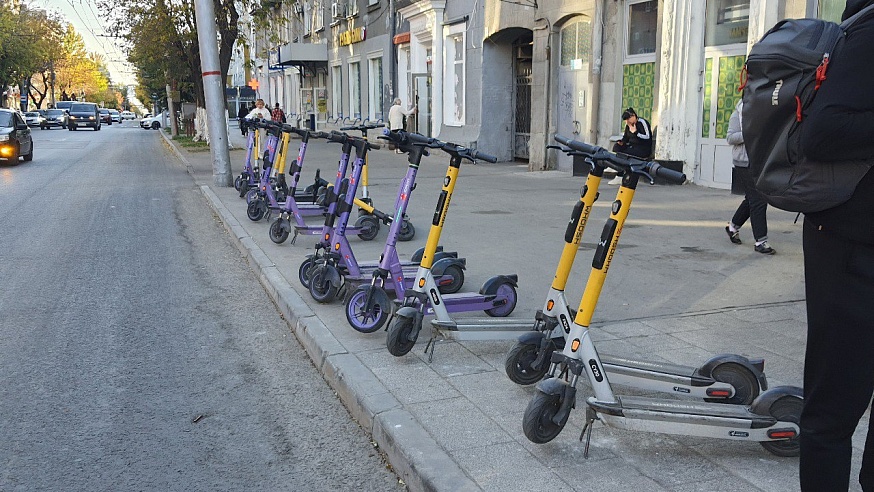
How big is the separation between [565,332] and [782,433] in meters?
1.20

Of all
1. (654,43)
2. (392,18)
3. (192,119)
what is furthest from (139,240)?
(192,119)

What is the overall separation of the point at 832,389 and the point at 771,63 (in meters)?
1.05

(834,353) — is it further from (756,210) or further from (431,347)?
(756,210)

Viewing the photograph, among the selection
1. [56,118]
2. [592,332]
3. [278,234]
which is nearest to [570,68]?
[278,234]

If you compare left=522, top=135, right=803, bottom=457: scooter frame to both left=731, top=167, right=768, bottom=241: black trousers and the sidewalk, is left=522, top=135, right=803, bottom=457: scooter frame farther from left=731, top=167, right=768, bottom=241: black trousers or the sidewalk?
left=731, top=167, right=768, bottom=241: black trousers

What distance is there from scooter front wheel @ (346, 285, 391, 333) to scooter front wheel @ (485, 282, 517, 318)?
81cm

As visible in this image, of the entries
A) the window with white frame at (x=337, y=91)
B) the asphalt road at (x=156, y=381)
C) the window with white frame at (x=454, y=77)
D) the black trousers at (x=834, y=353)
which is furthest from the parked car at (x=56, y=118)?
the black trousers at (x=834, y=353)

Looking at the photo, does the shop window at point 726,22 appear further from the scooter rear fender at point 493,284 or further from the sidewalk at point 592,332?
the scooter rear fender at point 493,284

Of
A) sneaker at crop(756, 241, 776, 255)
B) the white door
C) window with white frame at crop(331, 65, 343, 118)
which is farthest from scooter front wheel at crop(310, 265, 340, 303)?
window with white frame at crop(331, 65, 343, 118)

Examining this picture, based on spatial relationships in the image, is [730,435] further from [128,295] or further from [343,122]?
[343,122]

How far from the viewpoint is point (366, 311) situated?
5.42 meters

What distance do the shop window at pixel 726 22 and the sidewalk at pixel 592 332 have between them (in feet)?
10.4

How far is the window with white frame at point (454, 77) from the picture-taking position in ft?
73.2

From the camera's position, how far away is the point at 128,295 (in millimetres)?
7238
